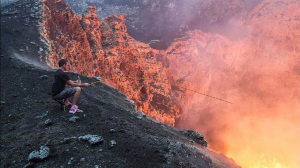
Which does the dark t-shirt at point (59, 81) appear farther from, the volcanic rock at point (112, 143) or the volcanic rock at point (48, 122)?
the volcanic rock at point (112, 143)

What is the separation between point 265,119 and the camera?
2603cm

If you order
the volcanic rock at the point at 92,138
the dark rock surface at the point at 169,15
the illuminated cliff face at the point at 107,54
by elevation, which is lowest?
the volcanic rock at the point at 92,138

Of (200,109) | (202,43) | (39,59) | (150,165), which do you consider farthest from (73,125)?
(202,43)

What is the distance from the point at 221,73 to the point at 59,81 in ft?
91.8

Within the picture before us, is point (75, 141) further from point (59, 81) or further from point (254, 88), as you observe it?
point (254, 88)

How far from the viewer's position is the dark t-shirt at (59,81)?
4.87m

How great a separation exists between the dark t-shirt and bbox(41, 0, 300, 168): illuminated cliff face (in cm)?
1121

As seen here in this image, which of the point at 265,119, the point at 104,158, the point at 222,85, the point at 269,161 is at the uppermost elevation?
the point at 222,85

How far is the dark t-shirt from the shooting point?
487 cm

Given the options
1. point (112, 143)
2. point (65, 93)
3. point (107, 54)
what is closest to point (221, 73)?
point (107, 54)

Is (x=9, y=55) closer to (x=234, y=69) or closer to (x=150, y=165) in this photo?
(x=150, y=165)

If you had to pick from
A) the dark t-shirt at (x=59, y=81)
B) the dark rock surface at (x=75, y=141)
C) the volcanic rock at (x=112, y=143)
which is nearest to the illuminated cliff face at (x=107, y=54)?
the dark rock surface at (x=75, y=141)

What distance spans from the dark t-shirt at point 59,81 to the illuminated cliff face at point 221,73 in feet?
36.8

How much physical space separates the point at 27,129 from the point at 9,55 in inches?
300
